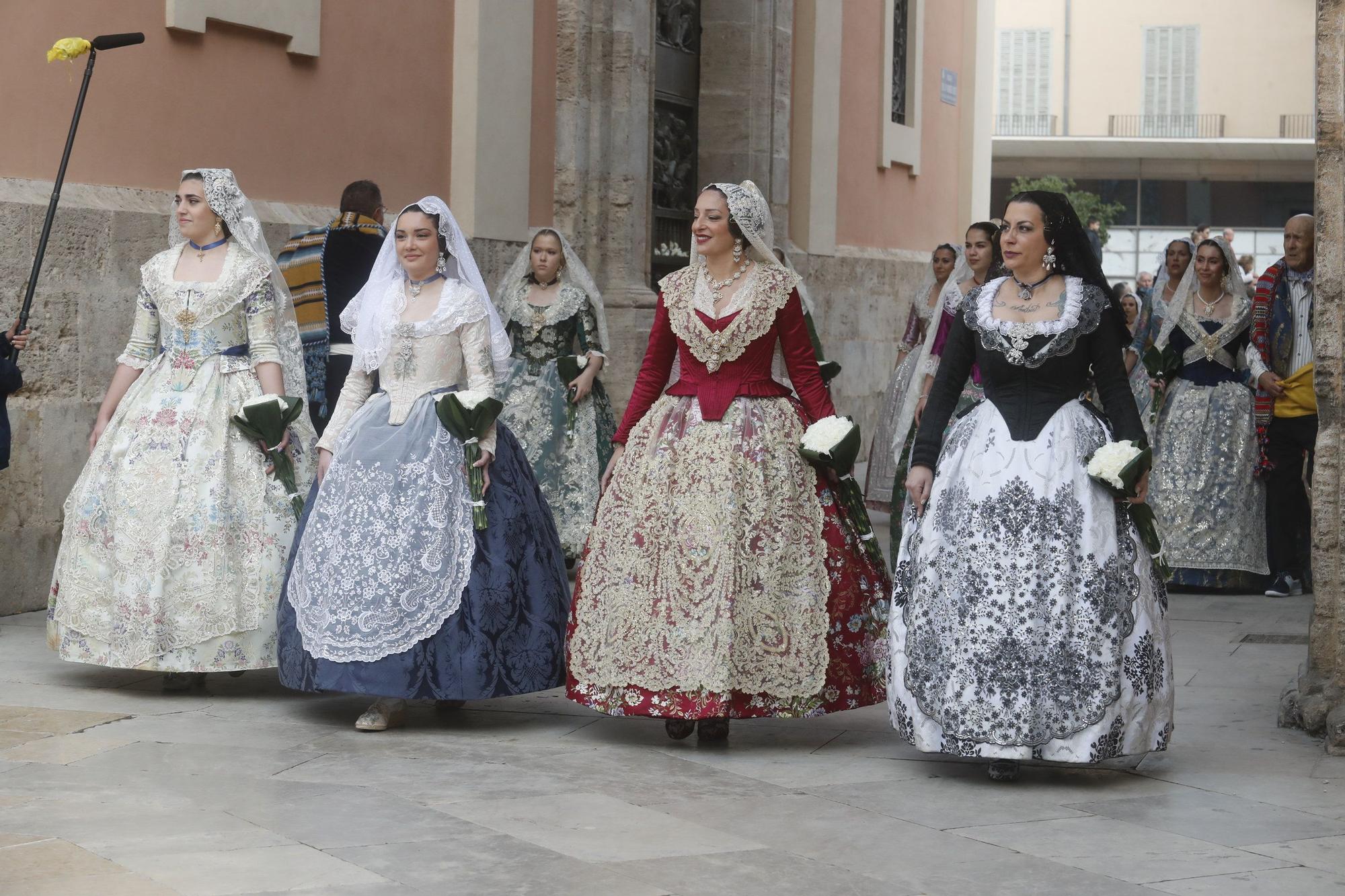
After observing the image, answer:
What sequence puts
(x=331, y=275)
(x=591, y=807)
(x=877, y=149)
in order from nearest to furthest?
(x=591, y=807) → (x=331, y=275) → (x=877, y=149)

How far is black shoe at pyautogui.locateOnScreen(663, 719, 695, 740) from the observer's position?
6070 millimetres

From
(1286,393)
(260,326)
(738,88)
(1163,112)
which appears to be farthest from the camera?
(1163,112)

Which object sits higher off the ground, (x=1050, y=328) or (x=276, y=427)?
(x=1050, y=328)

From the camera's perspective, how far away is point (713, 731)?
609cm

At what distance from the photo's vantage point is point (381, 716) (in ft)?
20.1

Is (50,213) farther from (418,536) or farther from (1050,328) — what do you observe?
(1050,328)

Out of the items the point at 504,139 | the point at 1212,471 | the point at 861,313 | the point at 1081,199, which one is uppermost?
the point at 1081,199

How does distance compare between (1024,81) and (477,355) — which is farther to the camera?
(1024,81)

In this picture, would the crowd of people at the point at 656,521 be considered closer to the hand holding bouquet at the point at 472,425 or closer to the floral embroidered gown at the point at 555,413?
the hand holding bouquet at the point at 472,425

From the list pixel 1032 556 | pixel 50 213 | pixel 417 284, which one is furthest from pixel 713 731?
pixel 50 213

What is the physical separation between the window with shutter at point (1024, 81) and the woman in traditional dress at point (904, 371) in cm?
3008

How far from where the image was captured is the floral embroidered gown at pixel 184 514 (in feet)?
21.7

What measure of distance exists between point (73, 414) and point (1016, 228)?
15.0ft

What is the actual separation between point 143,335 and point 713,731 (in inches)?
102
